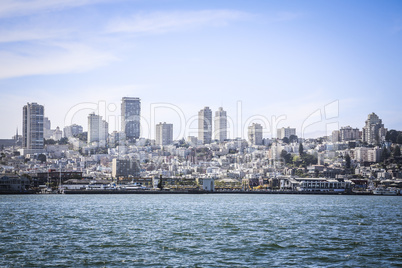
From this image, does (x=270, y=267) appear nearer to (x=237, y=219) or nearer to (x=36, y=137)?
(x=237, y=219)

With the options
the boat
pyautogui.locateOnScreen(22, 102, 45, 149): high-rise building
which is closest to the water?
the boat

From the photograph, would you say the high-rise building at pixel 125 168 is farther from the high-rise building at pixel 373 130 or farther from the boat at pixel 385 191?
the high-rise building at pixel 373 130

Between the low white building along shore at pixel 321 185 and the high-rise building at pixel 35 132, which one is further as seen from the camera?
the high-rise building at pixel 35 132

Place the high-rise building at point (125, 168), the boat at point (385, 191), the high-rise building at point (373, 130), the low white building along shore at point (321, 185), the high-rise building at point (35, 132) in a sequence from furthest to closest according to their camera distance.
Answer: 1. the high-rise building at point (35, 132)
2. the high-rise building at point (373, 130)
3. the high-rise building at point (125, 168)
4. the low white building along shore at point (321, 185)
5. the boat at point (385, 191)

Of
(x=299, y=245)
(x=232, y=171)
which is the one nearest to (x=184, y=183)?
(x=232, y=171)

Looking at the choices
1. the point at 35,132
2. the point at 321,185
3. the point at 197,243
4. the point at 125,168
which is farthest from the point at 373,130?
the point at 197,243

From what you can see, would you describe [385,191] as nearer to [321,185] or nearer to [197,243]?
[321,185]

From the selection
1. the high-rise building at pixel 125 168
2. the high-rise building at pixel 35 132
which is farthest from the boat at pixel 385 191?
the high-rise building at pixel 35 132
